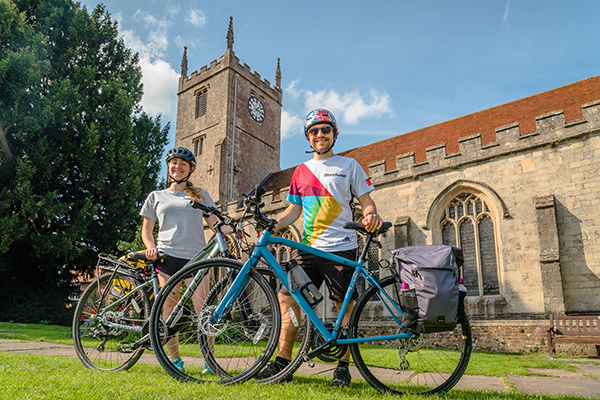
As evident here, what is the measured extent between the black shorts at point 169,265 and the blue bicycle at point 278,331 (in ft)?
2.25

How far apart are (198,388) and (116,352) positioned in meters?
1.47

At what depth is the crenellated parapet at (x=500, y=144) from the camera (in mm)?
10648

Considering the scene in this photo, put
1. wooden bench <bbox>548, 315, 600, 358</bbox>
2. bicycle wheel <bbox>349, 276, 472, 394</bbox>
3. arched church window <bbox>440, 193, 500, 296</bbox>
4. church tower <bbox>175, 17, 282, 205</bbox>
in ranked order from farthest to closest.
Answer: church tower <bbox>175, 17, 282, 205</bbox> < arched church window <bbox>440, 193, 500, 296</bbox> < wooden bench <bbox>548, 315, 600, 358</bbox> < bicycle wheel <bbox>349, 276, 472, 394</bbox>

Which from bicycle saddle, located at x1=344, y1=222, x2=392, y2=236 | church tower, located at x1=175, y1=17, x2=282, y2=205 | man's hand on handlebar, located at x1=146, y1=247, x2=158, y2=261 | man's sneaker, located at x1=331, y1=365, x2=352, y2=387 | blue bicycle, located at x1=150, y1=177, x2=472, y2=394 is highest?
church tower, located at x1=175, y1=17, x2=282, y2=205

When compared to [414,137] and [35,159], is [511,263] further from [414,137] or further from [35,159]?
[35,159]

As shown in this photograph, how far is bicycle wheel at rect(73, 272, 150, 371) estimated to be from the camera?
3.33 meters

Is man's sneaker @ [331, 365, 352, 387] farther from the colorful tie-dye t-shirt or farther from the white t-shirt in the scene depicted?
the white t-shirt

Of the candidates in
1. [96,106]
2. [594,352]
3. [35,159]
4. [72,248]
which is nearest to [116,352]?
[594,352]

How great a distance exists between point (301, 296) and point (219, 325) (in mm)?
585

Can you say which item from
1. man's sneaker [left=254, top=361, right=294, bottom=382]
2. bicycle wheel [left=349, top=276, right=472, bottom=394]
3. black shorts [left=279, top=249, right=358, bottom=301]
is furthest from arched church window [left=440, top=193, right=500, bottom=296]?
man's sneaker [left=254, top=361, right=294, bottom=382]

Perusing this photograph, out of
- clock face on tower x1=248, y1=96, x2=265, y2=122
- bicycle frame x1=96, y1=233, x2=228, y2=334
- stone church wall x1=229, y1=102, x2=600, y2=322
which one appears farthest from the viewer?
clock face on tower x1=248, y1=96, x2=265, y2=122

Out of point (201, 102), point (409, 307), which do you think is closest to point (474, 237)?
point (409, 307)

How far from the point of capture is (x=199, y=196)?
12.3 feet

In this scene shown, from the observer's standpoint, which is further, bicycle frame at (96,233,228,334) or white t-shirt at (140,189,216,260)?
white t-shirt at (140,189,216,260)
